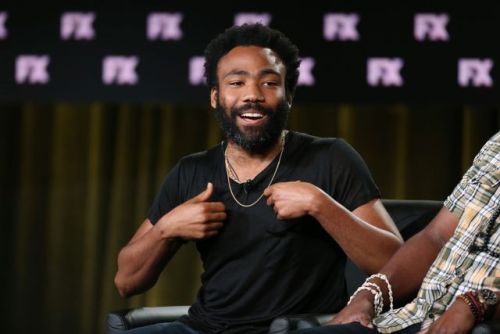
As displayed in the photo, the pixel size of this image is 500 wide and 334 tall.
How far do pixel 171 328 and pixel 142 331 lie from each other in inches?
3.5

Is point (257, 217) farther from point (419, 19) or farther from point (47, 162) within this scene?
point (47, 162)

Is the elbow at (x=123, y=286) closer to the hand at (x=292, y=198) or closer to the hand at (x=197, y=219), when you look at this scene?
the hand at (x=197, y=219)

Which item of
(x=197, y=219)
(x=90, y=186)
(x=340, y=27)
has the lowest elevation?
(x=90, y=186)

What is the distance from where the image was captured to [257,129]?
94.1 inches

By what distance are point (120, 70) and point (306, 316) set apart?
177 centimetres

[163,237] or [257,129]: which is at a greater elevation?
[257,129]

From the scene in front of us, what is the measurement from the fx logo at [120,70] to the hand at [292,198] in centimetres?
151

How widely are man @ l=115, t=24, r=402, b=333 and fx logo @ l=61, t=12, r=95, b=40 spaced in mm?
1226

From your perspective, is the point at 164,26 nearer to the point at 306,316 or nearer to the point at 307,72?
the point at 307,72

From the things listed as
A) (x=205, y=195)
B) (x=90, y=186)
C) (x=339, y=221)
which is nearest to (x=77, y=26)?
(x=90, y=186)

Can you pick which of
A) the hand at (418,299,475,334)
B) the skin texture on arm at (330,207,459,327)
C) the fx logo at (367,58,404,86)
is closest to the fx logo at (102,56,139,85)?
the fx logo at (367,58,404,86)

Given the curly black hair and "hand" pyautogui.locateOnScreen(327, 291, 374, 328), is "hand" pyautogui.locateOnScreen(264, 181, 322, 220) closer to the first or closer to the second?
"hand" pyautogui.locateOnScreen(327, 291, 374, 328)

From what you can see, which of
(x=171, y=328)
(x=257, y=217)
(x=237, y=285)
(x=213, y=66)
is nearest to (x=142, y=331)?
(x=171, y=328)

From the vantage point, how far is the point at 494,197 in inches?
76.8
